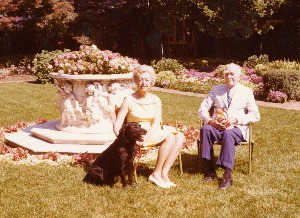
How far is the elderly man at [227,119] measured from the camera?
5324 mm

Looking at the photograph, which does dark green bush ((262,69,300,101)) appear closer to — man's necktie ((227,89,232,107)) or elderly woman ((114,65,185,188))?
man's necktie ((227,89,232,107))

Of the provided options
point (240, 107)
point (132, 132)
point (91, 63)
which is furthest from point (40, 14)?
point (132, 132)

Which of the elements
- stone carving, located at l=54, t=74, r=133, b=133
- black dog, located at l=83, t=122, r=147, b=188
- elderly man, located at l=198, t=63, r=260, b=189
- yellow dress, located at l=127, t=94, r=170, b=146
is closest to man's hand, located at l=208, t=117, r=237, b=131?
elderly man, located at l=198, t=63, r=260, b=189

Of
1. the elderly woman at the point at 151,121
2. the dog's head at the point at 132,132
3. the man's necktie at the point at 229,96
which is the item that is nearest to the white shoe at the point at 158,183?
the elderly woman at the point at 151,121

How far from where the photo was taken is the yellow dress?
5379mm

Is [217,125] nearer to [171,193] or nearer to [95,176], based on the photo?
[171,193]

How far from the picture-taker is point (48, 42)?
77.3 ft

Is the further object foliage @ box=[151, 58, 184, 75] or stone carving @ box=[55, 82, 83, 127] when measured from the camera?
foliage @ box=[151, 58, 184, 75]

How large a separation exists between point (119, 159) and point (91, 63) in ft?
8.87

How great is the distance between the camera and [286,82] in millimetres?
12391

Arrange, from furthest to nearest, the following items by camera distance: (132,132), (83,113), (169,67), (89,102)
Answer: (169,67) < (83,113) < (89,102) < (132,132)

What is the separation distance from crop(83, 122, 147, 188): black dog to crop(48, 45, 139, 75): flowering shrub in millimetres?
2373

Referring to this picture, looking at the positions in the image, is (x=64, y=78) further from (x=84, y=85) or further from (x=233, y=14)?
(x=233, y=14)

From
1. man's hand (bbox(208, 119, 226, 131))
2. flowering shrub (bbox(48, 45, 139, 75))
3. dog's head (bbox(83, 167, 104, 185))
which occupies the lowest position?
dog's head (bbox(83, 167, 104, 185))
